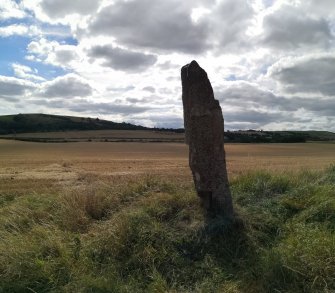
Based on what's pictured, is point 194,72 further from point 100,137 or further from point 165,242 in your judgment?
point 100,137

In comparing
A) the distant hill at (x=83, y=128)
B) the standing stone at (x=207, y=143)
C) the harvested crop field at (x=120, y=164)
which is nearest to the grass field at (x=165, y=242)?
the standing stone at (x=207, y=143)

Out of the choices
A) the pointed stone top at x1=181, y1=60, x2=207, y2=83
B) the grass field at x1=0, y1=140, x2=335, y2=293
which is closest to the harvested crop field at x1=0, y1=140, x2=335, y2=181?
the grass field at x1=0, y1=140, x2=335, y2=293

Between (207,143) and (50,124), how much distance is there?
102 meters

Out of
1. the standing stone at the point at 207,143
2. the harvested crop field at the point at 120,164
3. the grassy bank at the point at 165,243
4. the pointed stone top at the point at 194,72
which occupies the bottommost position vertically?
the harvested crop field at the point at 120,164

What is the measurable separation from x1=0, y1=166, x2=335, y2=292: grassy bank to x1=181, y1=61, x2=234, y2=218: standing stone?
44 centimetres

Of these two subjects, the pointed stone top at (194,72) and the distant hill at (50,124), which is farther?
the distant hill at (50,124)

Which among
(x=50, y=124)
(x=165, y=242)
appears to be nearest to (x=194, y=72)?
(x=165, y=242)

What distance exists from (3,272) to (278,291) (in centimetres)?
421

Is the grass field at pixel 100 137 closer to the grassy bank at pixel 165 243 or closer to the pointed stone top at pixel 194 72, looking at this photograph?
the grassy bank at pixel 165 243

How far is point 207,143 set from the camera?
8.50 m

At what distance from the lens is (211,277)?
656 centimetres

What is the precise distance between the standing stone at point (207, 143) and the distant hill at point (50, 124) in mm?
93996

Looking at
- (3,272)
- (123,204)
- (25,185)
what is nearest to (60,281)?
(3,272)

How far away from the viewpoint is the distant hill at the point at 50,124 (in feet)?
329
